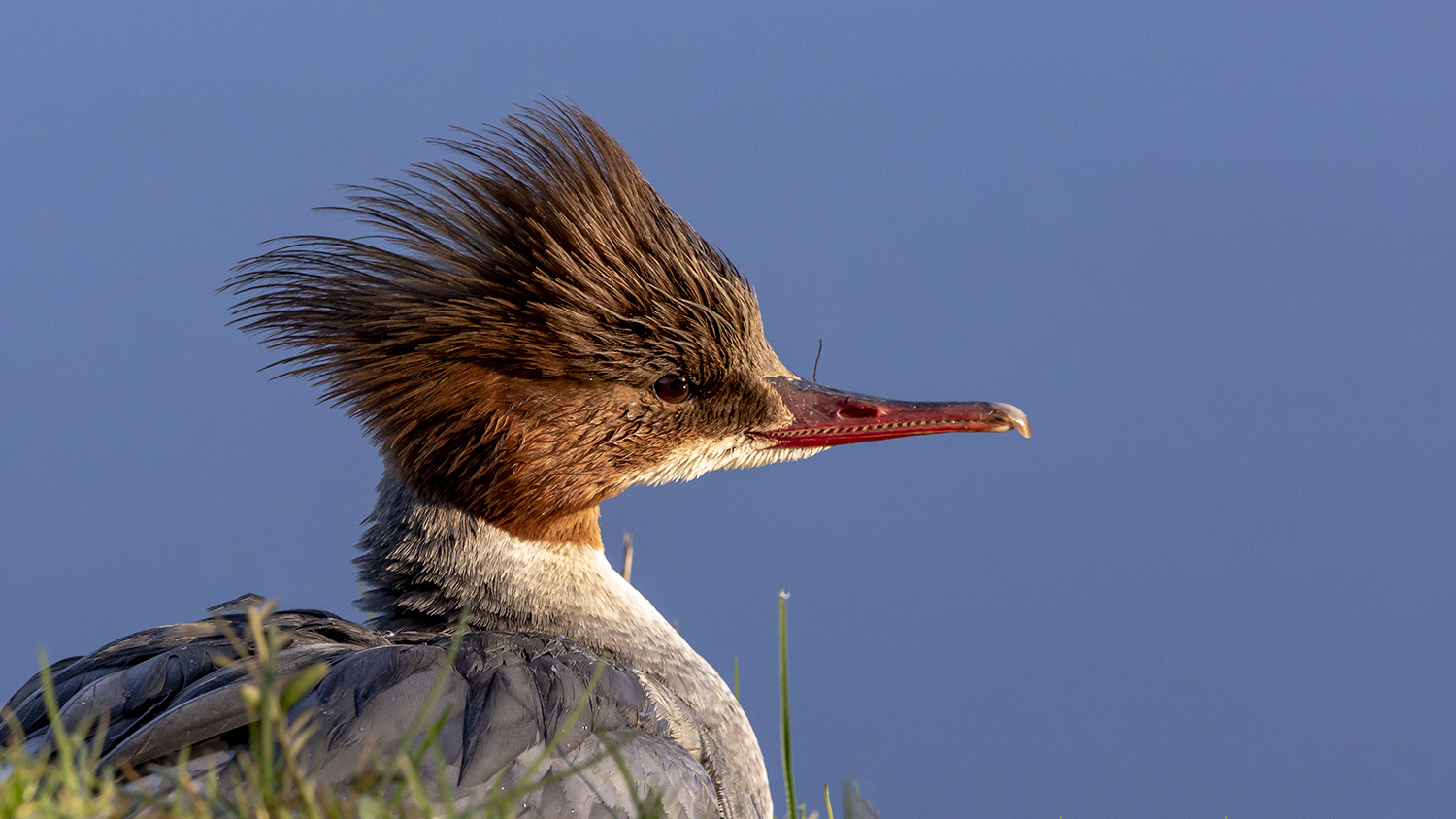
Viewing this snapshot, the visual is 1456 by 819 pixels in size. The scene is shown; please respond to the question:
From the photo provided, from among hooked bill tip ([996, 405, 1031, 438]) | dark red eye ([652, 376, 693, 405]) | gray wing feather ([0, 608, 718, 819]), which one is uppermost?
hooked bill tip ([996, 405, 1031, 438])

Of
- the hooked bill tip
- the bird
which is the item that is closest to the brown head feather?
the bird

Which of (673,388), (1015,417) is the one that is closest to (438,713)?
(673,388)

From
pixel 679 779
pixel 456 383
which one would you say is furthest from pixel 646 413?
pixel 679 779

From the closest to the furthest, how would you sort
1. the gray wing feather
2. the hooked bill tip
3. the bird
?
the gray wing feather → the bird → the hooked bill tip

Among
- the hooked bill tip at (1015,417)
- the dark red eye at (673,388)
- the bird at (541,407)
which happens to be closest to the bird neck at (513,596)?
the bird at (541,407)

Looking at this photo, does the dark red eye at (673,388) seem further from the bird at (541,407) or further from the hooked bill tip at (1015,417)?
the hooked bill tip at (1015,417)

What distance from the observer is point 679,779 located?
7.29 feet

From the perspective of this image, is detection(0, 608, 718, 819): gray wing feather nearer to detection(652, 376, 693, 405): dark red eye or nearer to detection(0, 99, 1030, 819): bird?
detection(0, 99, 1030, 819): bird

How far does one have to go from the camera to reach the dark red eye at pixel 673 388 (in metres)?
2.76

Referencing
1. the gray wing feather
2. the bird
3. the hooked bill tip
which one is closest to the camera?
the gray wing feather

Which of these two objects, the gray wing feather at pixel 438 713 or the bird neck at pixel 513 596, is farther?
the bird neck at pixel 513 596

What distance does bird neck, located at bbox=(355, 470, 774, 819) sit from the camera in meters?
2.67

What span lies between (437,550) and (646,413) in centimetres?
56

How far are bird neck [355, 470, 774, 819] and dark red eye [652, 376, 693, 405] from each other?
16.4 inches
